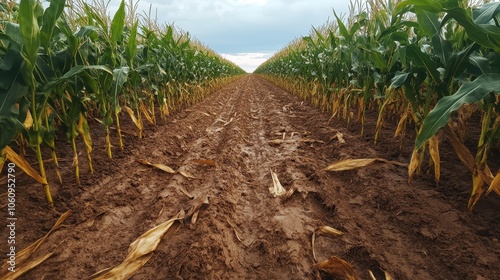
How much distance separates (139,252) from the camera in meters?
1.56

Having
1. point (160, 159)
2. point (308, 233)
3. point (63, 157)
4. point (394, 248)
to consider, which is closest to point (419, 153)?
point (394, 248)

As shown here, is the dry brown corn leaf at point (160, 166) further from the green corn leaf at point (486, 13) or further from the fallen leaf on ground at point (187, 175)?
the green corn leaf at point (486, 13)

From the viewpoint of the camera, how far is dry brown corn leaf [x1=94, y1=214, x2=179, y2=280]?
1.42m

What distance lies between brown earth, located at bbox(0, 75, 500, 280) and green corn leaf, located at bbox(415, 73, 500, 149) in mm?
675

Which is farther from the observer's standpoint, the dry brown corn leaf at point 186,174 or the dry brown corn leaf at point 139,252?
the dry brown corn leaf at point 186,174

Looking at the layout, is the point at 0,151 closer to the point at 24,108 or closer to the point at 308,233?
the point at 24,108

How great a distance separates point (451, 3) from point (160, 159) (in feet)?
9.71

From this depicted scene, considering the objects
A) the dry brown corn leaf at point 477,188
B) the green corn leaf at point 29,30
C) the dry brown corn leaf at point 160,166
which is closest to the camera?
the green corn leaf at point 29,30

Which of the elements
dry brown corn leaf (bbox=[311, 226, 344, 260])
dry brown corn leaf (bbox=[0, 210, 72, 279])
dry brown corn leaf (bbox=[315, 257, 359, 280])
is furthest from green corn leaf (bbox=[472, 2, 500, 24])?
dry brown corn leaf (bbox=[0, 210, 72, 279])

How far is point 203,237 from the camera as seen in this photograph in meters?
1.66

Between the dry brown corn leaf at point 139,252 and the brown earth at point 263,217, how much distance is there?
0.04 meters

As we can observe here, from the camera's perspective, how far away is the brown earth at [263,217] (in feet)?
4.87

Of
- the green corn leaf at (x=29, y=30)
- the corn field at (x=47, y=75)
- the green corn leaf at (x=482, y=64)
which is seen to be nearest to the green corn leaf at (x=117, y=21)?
the corn field at (x=47, y=75)

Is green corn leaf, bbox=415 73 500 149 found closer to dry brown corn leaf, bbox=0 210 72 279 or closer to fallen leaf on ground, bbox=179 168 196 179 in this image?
fallen leaf on ground, bbox=179 168 196 179
